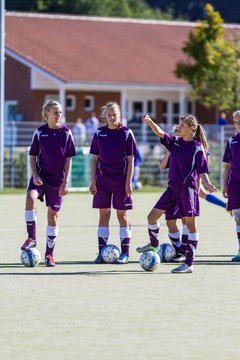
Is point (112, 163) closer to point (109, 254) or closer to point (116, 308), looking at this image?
point (109, 254)

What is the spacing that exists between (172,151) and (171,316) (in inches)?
Result: 134

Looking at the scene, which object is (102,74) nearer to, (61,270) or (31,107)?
(31,107)

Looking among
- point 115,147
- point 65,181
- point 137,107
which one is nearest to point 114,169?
point 115,147

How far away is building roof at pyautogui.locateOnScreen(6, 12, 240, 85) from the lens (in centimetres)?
4794

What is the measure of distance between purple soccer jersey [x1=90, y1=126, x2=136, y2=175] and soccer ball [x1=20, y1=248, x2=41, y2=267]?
4.43ft

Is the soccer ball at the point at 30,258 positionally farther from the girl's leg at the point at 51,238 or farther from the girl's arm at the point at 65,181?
the girl's arm at the point at 65,181

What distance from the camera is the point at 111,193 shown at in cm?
1258

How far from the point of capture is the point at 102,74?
Result: 4809 centimetres

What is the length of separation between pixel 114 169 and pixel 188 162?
1082 millimetres

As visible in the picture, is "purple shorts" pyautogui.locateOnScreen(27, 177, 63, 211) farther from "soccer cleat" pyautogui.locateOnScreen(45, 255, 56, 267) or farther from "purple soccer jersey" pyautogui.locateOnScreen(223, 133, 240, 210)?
"purple soccer jersey" pyautogui.locateOnScreen(223, 133, 240, 210)

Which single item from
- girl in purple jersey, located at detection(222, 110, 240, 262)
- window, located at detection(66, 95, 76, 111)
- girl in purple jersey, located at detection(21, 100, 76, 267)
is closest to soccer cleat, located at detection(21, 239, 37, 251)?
girl in purple jersey, located at detection(21, 100, 76, 267)

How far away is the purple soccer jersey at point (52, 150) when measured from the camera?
1208 centimetres

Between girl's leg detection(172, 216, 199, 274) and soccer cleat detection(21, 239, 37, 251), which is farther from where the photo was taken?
soccer cleat detection(21, 239, 37, 251)

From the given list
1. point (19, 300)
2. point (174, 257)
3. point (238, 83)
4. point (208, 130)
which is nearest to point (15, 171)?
point (208, 130)
